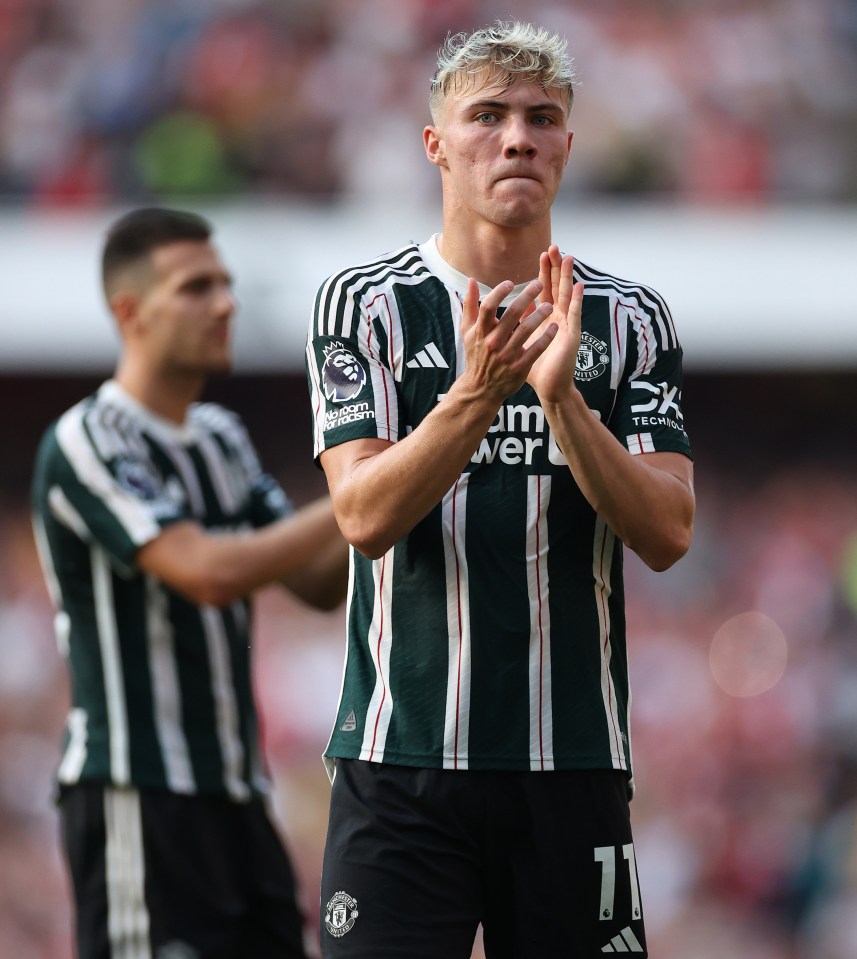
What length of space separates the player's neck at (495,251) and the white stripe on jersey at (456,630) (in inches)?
15.8

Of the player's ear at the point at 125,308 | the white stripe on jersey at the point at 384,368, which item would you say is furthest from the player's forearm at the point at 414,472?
the player's ear at the point at 125,308

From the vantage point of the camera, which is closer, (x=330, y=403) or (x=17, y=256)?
(x=330, y=403)

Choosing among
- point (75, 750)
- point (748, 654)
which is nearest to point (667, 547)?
point (75, 750)

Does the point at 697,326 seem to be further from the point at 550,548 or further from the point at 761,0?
the point at 550,548

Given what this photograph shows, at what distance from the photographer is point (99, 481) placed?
4387 millimetres

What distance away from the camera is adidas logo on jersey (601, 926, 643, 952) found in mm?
2877

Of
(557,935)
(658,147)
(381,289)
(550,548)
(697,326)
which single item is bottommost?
(557,935)

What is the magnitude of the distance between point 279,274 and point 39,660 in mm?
2775

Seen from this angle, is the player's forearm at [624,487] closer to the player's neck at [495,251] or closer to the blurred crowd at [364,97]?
the player's neck at [495,251]

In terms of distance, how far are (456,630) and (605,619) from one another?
0.93 ft

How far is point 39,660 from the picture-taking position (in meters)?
10.2

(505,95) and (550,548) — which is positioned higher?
(505,95)

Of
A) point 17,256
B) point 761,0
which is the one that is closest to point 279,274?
point 17,256

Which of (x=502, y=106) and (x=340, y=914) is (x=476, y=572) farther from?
(x=502, y=106)
